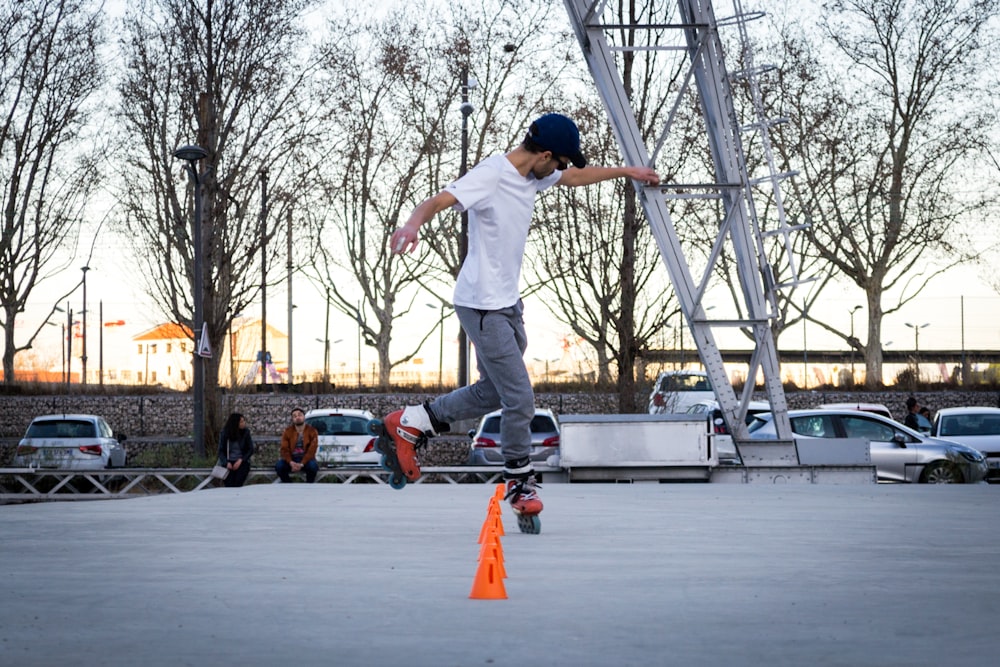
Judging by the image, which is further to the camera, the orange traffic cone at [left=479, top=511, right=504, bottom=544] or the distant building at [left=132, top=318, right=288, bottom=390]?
the distant building at [left=132, top=318, right=288, bottom=390]

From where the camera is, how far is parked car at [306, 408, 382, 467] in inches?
1010

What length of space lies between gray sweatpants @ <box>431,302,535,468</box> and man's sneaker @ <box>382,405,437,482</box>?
34 cm

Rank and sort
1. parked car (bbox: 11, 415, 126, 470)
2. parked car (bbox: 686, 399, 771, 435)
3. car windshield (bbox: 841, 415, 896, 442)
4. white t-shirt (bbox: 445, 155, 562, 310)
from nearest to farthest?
white t-shirt (bbox: 445, 155, 562, 310), car windshield (bbox: 841, 415, 896, 442), parked car (bbox: 686, 399, 771, 435), parked car (bbox: 11, 415, 126, 470)

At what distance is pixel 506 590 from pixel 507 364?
2628 millimetres

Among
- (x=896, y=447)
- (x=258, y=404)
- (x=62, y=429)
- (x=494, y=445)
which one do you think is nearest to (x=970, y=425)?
(x=896, y=447)

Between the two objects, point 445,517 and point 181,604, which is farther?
point 445,517

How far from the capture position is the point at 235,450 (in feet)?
64.2

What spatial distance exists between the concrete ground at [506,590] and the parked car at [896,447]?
13861 millimetres

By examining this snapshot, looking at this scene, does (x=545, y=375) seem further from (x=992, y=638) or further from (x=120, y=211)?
(x=992, y=638)

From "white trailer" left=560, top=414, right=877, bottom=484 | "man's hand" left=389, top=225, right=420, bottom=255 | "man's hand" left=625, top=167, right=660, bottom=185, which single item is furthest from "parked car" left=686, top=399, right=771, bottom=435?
"man's hand" left=389, top=225, right=420, bottom=255

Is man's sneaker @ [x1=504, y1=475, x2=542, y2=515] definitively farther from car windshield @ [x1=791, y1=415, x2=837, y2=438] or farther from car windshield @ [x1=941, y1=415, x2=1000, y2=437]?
car windshield @ [x1=941, y1=415, x2=1000, y2=437]

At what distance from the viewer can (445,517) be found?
700 cm

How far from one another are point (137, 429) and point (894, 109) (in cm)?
2430

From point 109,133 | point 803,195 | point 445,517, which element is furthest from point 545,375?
point 445,517
